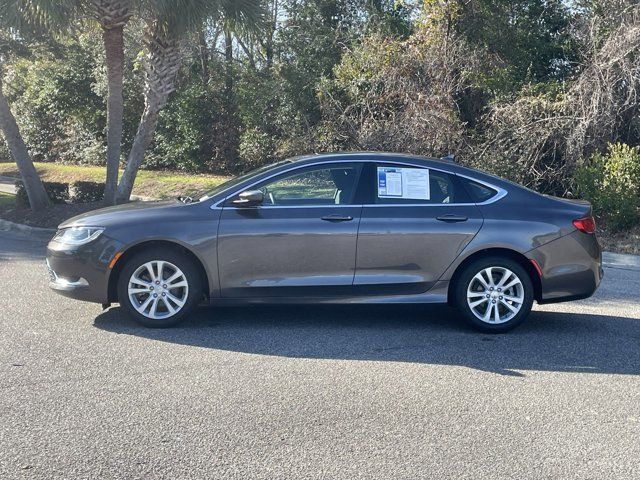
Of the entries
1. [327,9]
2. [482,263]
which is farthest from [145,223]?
[327,9]

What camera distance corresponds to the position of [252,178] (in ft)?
24.2

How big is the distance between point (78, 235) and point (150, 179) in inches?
629

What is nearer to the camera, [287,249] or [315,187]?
[287,249]

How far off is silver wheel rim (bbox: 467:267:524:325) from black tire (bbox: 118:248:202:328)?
2486mm

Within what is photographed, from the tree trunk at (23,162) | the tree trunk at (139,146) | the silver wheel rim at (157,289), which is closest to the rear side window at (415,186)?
the silver wheel rim at (157,289)

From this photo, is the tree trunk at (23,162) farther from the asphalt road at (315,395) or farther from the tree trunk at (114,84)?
the asphalt road at (315,395)

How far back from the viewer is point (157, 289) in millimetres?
7160

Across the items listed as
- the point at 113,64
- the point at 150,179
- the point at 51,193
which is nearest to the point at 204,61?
the point at 150,179

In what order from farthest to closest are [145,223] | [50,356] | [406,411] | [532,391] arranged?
[145,223] < [50,356] < [532,391] < [406,411]

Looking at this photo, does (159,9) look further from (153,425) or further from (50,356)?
(153,425)

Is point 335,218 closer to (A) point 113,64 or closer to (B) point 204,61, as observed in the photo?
(A) point 113,64

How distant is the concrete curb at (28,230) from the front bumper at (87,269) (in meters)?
6.81

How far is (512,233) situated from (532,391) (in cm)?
187

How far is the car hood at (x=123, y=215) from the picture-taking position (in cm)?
718
